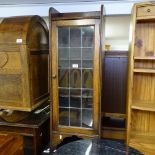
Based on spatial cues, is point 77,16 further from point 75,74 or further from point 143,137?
point 143,137

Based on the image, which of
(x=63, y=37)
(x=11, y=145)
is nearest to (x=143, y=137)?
(x=63, y=37)

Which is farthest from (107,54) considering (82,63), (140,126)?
(140,126)

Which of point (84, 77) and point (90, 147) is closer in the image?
point (90, 147)

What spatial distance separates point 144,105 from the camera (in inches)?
76.3

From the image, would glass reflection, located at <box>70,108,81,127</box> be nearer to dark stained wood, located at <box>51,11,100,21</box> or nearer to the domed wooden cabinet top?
the domed wooden cabinet top

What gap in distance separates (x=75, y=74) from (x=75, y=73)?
0.01 meters

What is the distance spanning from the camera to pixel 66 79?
6.91ft

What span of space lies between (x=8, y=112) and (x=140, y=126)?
5.19 ft

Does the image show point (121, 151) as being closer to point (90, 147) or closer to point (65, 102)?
point (90, 147)

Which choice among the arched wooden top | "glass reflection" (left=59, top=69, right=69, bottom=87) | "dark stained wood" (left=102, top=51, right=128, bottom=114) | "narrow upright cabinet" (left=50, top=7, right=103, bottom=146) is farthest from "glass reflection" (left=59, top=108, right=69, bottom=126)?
the arched wooden top

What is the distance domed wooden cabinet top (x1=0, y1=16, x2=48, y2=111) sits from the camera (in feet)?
6.46

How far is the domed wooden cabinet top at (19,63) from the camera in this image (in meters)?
1.97

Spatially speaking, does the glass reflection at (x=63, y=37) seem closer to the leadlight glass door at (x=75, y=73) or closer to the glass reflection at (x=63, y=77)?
the leadlight glass door at (x=75, y=73)

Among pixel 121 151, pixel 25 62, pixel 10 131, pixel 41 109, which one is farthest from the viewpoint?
pixel 41 109
